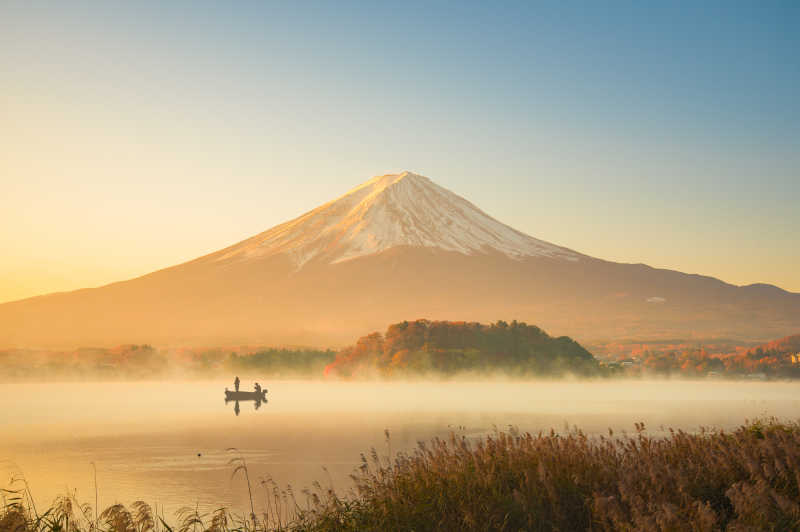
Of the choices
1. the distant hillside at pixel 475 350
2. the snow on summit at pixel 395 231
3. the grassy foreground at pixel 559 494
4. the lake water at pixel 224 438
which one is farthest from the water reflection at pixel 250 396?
the snow on summit at pixel 395 231

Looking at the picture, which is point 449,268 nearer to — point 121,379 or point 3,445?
point 121,379

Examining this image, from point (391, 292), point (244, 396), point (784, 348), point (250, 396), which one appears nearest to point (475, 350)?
point (250, 396)

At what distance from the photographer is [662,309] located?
16675 centimetres

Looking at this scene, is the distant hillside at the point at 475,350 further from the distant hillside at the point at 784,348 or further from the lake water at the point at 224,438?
the distant hillside at the point at 784,348

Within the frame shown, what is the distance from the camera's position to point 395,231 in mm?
179875

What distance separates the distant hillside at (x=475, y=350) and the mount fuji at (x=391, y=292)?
4637cm

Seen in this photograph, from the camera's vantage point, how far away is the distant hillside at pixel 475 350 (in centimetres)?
10019

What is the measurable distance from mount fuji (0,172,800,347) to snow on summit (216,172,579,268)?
0.34m

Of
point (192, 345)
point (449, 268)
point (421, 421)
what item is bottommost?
point (421, 421)

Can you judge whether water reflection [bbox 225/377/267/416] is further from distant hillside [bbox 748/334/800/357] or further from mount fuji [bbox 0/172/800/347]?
distant hillside [bbox 748/334/800/357]

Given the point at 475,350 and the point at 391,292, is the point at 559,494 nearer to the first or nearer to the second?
the point at 475,350

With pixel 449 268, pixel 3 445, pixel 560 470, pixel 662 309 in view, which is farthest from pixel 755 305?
pixel 560 470

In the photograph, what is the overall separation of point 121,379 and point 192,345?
14143mm

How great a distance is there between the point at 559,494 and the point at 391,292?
149413 millimetres
